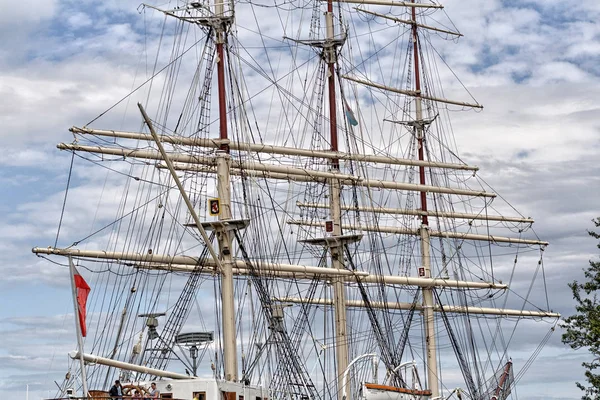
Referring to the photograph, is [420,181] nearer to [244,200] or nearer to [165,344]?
[244,200]

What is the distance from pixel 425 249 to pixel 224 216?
34.5 metres

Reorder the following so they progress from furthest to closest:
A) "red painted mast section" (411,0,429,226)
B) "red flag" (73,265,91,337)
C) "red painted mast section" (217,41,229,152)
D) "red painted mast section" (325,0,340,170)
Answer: "red painted mast section" (411,0,429,226) → "red painted mast section" (325,0,340,170) → "red painted mast section" (217,41,229,152) → "red flag" (73,265,91,337)

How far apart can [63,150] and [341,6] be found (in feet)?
79.4

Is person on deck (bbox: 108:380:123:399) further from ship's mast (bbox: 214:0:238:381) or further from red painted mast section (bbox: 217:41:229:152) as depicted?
red painted mast section (bbox: 217:41:229:152)

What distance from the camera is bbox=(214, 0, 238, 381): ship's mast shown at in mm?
63812

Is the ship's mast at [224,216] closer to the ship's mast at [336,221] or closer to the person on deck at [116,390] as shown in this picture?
the person on deck at [116,390]

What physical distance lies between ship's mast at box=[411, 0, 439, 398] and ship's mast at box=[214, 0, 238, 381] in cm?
3230

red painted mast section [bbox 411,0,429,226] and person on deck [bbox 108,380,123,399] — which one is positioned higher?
red painted mast section [bbox 411,0,429,226]

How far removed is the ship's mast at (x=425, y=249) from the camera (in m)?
97.1

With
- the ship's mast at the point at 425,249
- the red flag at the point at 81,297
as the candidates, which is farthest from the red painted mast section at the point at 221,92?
the ship's mast at the point at 425,249

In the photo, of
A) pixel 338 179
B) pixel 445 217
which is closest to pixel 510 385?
pixel 445 217

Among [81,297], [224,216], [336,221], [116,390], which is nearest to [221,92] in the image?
[224,216]

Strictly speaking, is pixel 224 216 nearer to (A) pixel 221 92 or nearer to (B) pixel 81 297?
(A) pixel 221 92

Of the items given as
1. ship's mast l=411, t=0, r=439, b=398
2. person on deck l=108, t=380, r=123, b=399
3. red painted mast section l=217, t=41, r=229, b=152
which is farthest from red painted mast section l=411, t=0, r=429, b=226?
person on deck l=108, t=380, r=123, b=399
